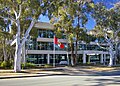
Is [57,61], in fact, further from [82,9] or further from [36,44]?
[82,9]

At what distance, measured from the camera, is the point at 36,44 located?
6041 centimetres

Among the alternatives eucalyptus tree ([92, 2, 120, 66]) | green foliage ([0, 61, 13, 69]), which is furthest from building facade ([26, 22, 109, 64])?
green foliage ([0, 61, 13, 69])

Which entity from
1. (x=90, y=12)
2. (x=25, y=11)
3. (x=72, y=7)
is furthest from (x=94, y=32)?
(x=25, y=11)

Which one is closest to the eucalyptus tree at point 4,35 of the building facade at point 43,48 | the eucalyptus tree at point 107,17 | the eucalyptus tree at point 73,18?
the eucalyptus tree at point 73,18

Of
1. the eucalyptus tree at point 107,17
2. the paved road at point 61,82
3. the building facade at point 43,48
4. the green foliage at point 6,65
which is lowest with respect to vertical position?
the paved road at point 61,82

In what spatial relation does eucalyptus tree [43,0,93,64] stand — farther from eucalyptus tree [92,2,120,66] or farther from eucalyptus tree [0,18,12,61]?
eucalyptus tree [0,18,12,61]

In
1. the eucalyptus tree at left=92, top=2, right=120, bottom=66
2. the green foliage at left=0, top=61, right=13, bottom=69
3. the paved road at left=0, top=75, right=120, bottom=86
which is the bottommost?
the paved road at left=0, top=75, right=120, bottom=86

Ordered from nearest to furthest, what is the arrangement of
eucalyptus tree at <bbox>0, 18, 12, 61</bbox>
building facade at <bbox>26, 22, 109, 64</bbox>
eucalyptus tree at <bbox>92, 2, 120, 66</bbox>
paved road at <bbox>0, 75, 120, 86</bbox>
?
paved road at <bbox>0, 75, 120, 86</bbox>, eucalyptus tree at <bbox>0, 18, 12, 61</bbox>, eucalyptus tree at <bbox>92, 2, 120, 66</bbox>, building facade at <bbox>26, 22, 109, 64</bbox>

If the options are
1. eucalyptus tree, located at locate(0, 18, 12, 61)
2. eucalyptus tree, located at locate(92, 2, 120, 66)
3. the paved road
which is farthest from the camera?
eucalyptus tree, located at locate(92, 2, 120, 66)

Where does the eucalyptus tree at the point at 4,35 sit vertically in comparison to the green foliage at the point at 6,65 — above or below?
above

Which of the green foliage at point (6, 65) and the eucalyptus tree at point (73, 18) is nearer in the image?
the green foliage at point (6, 65)

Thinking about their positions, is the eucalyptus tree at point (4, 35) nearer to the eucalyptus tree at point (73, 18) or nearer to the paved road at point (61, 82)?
the eucalyptus tree at point (73, 18)

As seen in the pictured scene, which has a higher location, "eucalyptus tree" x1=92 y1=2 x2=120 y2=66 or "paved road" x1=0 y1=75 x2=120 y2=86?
"eucalyptus tree" x1=92 y1=2 x2=120 y2=66

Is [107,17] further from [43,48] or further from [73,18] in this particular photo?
[43,48]
